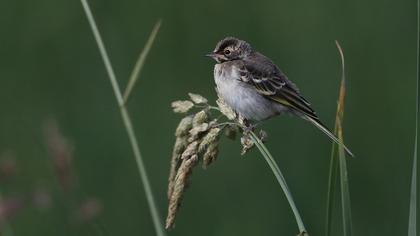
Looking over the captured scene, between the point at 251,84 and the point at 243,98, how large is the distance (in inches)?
5.7

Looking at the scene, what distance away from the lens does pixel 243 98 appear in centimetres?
567

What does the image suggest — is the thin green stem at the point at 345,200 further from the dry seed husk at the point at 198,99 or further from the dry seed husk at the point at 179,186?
the dry seed husk at the point at 198,99

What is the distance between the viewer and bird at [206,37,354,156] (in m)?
5.46

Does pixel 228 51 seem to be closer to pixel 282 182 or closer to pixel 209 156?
pixel 209 156

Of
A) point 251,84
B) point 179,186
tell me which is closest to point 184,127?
point 179,186

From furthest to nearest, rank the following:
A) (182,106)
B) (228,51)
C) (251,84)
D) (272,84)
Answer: (228,51), (251,84), (272,84), (182,106)

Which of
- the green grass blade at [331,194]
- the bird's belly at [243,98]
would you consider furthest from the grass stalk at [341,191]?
the bird's belly at [243,98]

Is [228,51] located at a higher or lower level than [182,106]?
lower

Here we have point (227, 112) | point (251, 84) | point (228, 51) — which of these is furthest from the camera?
point (228, 51)

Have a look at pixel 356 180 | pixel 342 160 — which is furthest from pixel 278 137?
pixel 342 160

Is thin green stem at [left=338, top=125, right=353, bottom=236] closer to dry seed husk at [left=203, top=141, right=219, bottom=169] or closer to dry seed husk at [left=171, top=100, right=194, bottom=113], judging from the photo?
dry seed husk at [left=203, top=141, right=219, bottom=169]

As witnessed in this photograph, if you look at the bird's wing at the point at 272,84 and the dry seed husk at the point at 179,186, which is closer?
the dry seed husk at the point at 179,186

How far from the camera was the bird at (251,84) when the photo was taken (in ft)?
17.9

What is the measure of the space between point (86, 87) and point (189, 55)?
91 cm
